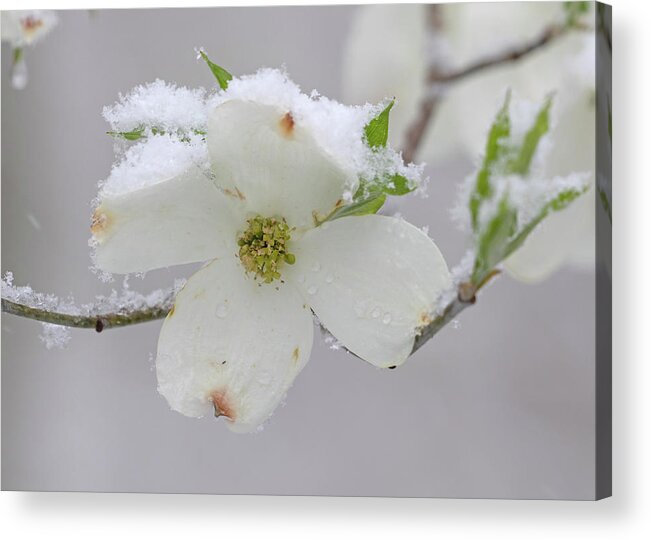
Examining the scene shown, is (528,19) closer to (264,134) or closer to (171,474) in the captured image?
(264,134)

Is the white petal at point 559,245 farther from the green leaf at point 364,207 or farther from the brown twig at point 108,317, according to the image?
the brown twig at point 108,317

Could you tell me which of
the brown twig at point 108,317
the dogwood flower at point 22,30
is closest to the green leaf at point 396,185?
the brown twig at point 108,317

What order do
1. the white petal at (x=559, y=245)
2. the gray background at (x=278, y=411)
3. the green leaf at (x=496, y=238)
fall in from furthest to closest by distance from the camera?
the gray background at (x=278, y=411)
the white petal at (x=559, y=245)
the green leaf at (x=496, y=238)

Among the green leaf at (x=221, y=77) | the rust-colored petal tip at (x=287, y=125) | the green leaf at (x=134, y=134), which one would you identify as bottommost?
the rust-colored petal tip at (x=287, y=125)

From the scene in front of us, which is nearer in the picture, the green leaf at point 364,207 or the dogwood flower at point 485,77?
the green leaf at point 364,207

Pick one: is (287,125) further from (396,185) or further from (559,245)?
(559,245)

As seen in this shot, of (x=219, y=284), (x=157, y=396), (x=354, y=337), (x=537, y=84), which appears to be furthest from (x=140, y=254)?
(x=537, y=84)
